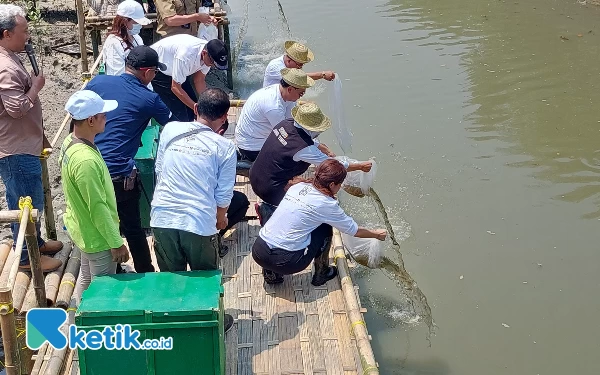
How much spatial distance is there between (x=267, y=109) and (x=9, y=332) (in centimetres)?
275

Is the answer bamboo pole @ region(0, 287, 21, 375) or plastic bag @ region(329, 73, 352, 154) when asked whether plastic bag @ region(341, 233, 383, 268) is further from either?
bamboo pole @ region(0, 287, 21, 375)

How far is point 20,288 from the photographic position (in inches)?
183

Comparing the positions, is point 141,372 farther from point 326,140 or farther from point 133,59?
point 326,140

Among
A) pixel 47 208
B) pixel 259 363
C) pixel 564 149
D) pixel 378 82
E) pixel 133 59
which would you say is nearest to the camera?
pixel 259 363

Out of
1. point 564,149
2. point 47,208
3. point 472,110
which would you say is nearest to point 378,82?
point 472,110

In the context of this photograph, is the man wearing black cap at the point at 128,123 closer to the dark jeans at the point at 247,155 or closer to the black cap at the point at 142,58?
the black cap at the point at 142,58

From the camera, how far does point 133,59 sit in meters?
4.50

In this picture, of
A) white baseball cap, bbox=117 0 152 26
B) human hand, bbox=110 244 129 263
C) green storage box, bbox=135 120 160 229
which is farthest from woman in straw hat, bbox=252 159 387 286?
white baseball cap, bbox=117 0 152 26

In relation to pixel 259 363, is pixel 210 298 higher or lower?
higher

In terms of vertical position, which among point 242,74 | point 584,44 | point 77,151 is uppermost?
point 77,151

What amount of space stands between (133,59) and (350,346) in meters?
2.47

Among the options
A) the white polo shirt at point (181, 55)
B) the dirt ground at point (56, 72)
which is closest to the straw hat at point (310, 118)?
the white polo shirt at point (181, 55)

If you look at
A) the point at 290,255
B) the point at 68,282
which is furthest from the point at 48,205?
the point at 290,255

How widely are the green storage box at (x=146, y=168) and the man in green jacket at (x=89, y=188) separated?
135cm
